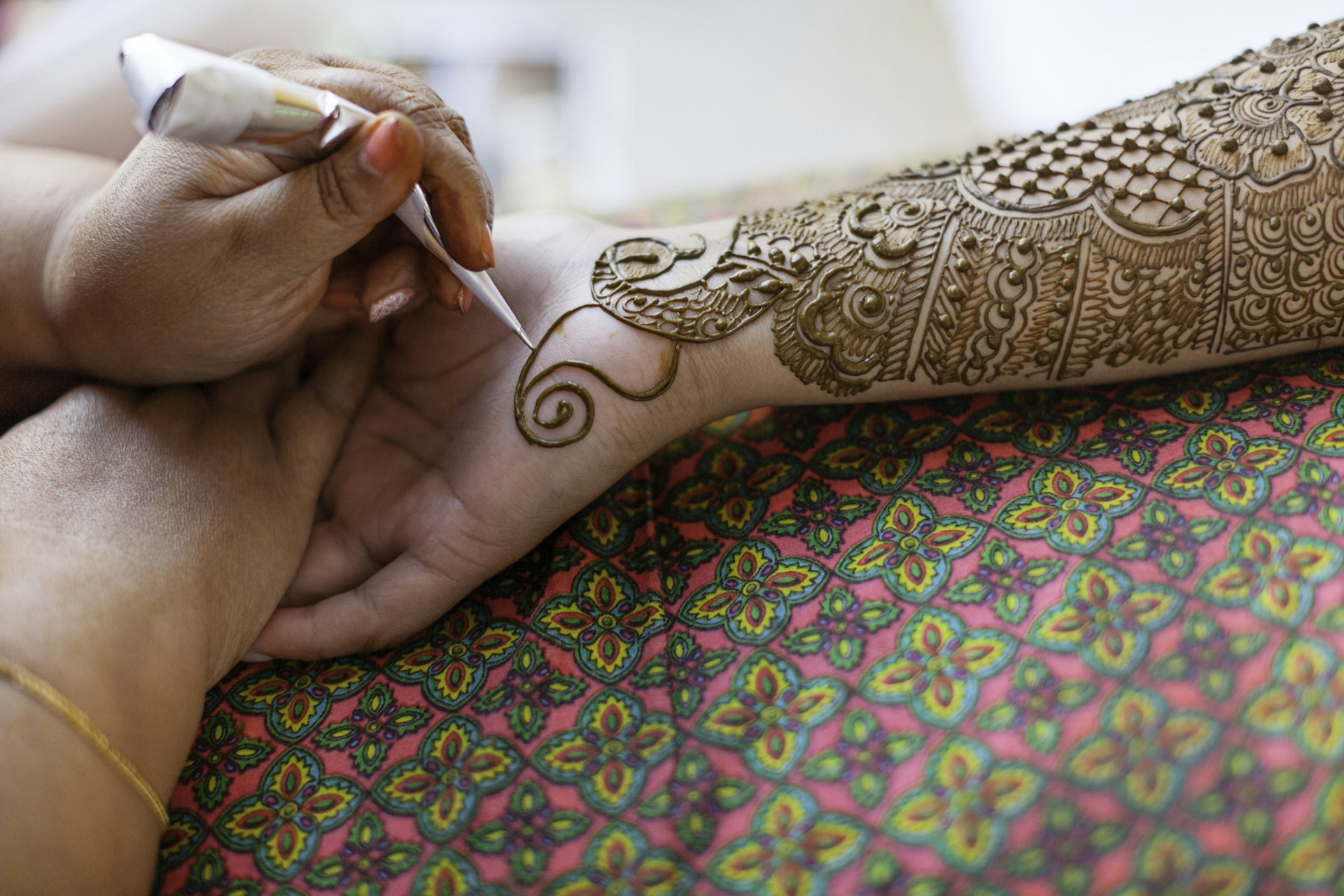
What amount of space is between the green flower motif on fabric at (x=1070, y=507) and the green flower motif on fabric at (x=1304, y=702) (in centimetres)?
14

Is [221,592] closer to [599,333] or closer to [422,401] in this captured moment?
[422,401]

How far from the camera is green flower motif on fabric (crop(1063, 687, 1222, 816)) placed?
56 cm

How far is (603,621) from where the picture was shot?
762mm

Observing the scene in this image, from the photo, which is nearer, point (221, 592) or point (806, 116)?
point (221, 592)

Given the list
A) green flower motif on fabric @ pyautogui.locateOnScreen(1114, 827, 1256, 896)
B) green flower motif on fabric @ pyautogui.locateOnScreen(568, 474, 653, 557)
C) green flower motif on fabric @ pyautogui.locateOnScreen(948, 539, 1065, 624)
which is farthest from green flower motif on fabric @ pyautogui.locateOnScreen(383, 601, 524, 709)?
green flower motif on fabric @ pyautogui.locateOnScreen(1114, 827, 1256, 896)

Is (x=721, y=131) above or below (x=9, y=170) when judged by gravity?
above

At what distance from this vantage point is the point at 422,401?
0.93m

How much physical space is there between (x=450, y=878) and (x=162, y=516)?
1.28 ft

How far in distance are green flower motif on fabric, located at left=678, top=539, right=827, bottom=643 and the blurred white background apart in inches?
51.4

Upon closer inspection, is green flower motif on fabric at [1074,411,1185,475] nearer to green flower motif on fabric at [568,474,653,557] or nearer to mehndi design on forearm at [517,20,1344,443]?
mehndi design on forearm at [517,20,1344,443]

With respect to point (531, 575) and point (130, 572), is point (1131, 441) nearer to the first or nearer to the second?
point (531, 575)

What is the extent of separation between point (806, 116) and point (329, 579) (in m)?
1.84

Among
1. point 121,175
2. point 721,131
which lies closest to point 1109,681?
point 121,175

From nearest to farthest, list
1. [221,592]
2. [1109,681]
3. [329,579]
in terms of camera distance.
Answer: [1109,681] < [221,592] < [329,579]
